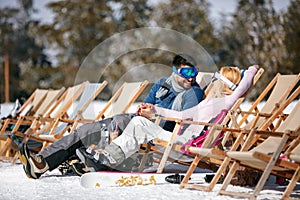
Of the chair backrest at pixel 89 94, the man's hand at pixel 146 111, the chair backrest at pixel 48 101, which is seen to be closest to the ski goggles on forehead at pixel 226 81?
the man's hand at pixel 146 111

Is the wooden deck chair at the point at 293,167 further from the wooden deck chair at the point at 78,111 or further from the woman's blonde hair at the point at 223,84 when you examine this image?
the wooden deck chair at the point at 78,111

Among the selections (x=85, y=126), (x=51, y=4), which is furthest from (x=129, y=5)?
(x=85, y=126)

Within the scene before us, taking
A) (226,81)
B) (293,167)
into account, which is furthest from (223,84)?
(293,167)

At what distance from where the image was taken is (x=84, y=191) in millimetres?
4855

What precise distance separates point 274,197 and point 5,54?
96.0 feet

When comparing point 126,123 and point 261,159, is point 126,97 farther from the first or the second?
point 261,159

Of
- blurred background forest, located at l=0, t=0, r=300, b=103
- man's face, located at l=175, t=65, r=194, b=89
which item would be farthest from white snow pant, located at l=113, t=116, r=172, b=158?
blurred background forest, located at l=0, t=0, r=300, b=103

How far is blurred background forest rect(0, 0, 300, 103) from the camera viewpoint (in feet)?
84.8

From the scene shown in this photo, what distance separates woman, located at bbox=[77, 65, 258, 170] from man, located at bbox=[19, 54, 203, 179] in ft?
0.31

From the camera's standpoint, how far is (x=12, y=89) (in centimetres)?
3150

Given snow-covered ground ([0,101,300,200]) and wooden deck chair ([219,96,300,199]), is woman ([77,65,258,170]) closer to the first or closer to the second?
snow-covered ground ([0,101,300,200])

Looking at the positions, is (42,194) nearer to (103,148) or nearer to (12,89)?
(103,148)

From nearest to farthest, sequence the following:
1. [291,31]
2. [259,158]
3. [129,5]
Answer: [259,158] < [291,31] < [129,5]

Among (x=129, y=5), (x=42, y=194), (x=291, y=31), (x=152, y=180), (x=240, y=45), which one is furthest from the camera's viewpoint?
(x=129, y=5)
